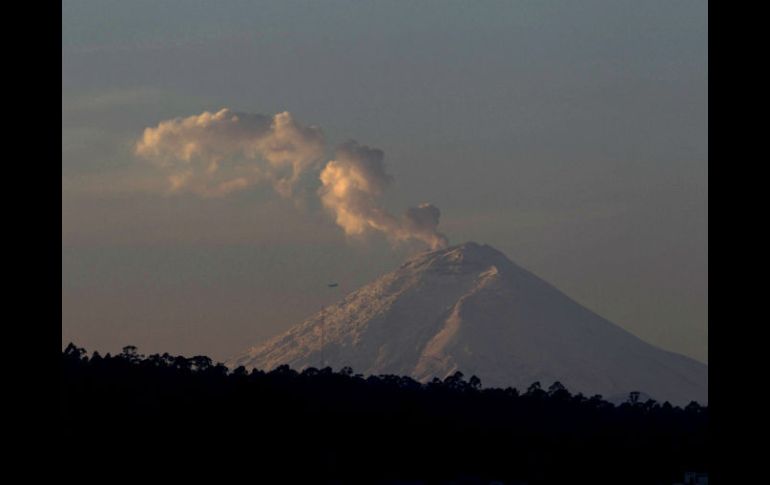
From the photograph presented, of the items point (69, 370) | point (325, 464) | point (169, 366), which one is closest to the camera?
point (325, 464)
